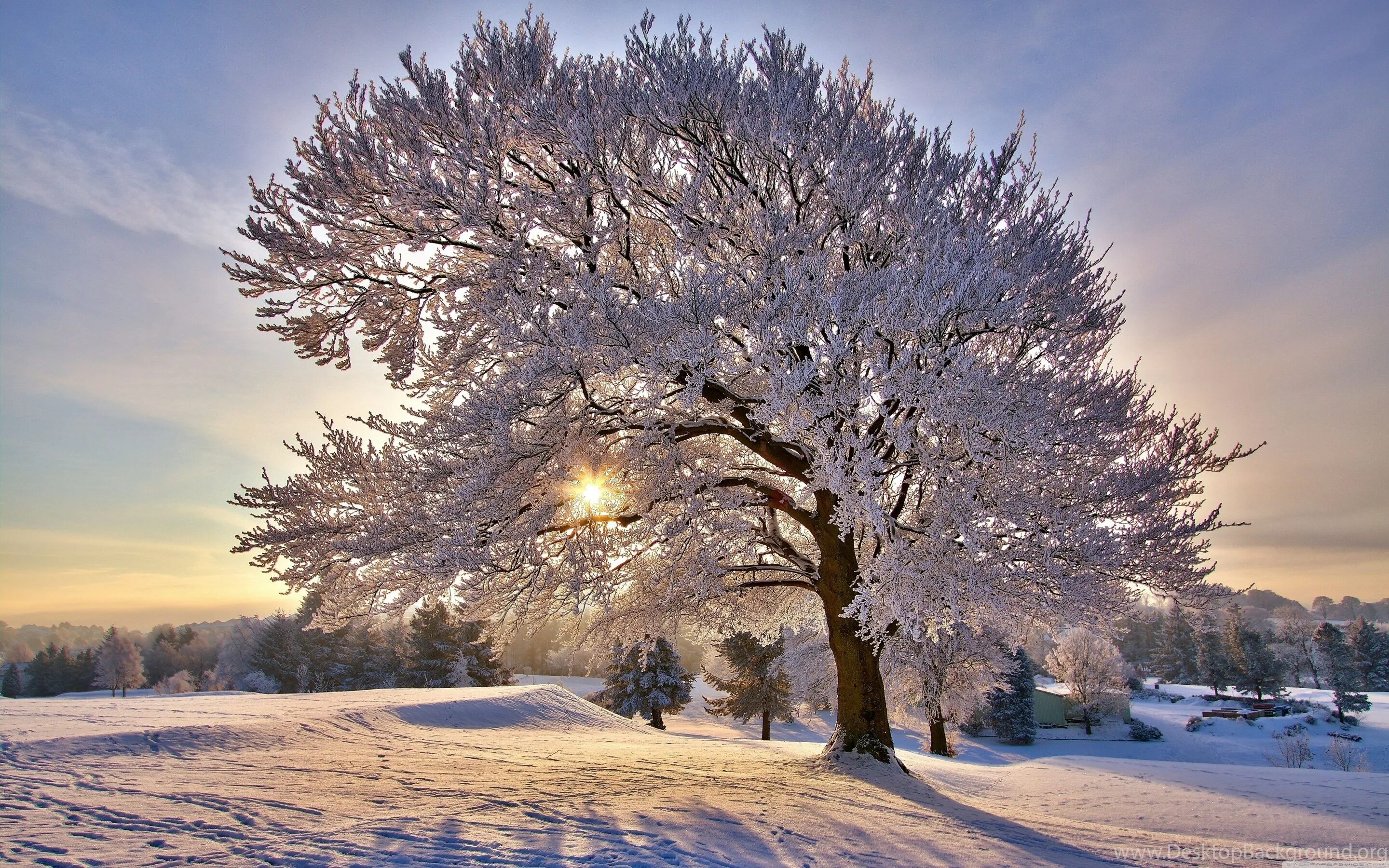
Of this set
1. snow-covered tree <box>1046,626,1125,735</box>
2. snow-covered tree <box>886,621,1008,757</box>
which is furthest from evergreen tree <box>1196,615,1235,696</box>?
snow-covered tree <box>886,621,1008,757</box>

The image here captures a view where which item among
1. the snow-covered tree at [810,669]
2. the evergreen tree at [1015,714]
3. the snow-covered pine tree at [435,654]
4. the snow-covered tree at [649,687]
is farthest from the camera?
the evergreen tree at [1015,714]

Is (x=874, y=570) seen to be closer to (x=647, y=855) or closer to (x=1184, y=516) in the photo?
(x=647, y=855)

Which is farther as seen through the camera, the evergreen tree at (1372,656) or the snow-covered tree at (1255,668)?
the evergreen tree at (1372,656)

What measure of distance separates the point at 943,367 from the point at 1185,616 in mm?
6228

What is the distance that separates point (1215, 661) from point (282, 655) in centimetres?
7728

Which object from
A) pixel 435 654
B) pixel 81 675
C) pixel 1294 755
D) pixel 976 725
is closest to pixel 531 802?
pixel 435 654

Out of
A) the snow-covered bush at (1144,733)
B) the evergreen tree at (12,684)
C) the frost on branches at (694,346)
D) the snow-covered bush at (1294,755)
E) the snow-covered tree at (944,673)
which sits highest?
the frost on branches at (694,346)

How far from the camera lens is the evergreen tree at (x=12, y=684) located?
6175 cm

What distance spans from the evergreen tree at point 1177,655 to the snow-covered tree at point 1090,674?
30.6 m

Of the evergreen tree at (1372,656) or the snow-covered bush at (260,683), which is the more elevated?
the evergreen tree at (1372,656)

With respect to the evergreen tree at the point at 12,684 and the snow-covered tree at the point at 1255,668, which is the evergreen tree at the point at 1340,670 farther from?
the evergreen tree at the point at 12,684

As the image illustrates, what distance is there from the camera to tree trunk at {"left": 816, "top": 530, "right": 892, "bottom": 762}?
1077 centimetres

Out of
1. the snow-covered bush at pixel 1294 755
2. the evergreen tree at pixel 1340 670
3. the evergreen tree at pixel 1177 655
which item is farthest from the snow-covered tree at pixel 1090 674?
the evergreen tree at pixel 1177 655

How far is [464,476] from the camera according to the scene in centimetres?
782
